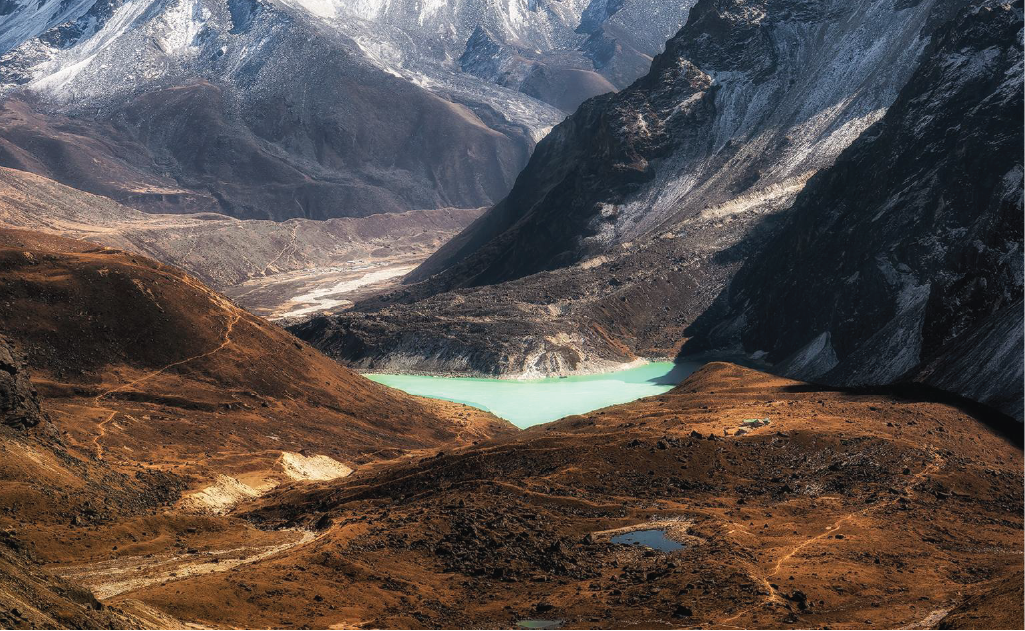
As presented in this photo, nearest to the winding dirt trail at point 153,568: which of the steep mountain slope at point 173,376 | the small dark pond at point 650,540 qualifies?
the small dark pond at point 650,540

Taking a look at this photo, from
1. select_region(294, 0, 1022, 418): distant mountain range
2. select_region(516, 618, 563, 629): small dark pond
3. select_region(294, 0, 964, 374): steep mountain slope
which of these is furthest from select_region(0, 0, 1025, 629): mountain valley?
select_region(294, 0, 964, 374): steep mountain slope

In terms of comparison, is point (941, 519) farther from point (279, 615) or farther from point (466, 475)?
point (279, 615)

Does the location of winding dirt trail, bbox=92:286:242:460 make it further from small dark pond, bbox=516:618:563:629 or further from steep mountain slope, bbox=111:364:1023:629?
small dark pond, bbox=516:618:563:629

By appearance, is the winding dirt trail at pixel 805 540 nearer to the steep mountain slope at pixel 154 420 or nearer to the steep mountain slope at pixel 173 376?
the steep mountain slope at pixel 154 420

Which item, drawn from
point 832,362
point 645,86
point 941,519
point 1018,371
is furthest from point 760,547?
point 645,86

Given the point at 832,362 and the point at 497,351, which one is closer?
the point at 832,362

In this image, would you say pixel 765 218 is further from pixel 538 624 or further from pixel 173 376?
pixel 538 624
